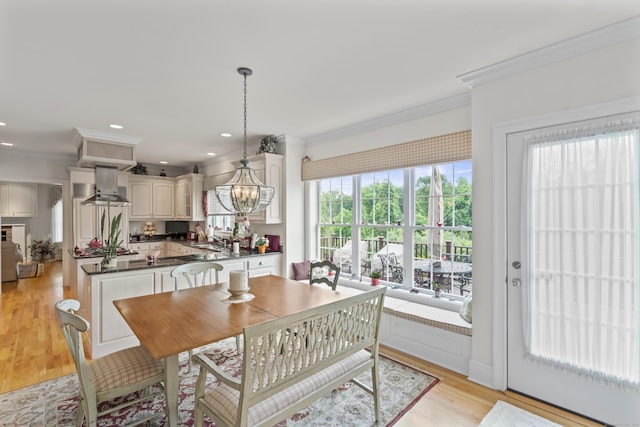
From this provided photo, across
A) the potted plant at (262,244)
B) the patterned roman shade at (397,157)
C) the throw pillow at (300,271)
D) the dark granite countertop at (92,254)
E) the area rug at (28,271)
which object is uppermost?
the patterned roman shade at (397,157)

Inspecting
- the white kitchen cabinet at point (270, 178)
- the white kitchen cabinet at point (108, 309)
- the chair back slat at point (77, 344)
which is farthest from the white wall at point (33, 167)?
the chair back slat at point (77, 344)

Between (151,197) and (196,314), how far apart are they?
17.9 ft

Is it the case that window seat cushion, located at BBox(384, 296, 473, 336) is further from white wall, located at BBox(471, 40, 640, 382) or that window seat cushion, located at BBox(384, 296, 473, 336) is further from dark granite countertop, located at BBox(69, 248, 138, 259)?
dark granite countertop, located at BBox(69, 248, 138, 259)

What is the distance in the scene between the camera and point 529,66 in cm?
219

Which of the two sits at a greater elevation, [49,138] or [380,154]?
[49,138]

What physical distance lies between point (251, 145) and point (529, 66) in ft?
12.3

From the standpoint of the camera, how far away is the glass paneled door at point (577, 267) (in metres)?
1.86

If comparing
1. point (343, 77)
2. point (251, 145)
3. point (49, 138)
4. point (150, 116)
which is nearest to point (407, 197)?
point (343, 77)

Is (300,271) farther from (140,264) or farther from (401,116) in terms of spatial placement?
(401,116)

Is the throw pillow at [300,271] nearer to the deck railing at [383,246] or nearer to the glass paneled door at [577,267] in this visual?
the deck railing at [383,246]

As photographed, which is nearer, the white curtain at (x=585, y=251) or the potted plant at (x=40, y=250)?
the white curtain at (x=585, y=251)

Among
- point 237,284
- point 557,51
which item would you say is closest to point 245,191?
point 237,284

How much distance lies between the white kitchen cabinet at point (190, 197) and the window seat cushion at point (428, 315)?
14.9 feet

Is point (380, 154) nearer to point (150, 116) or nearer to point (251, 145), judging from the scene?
point (251, 145)
